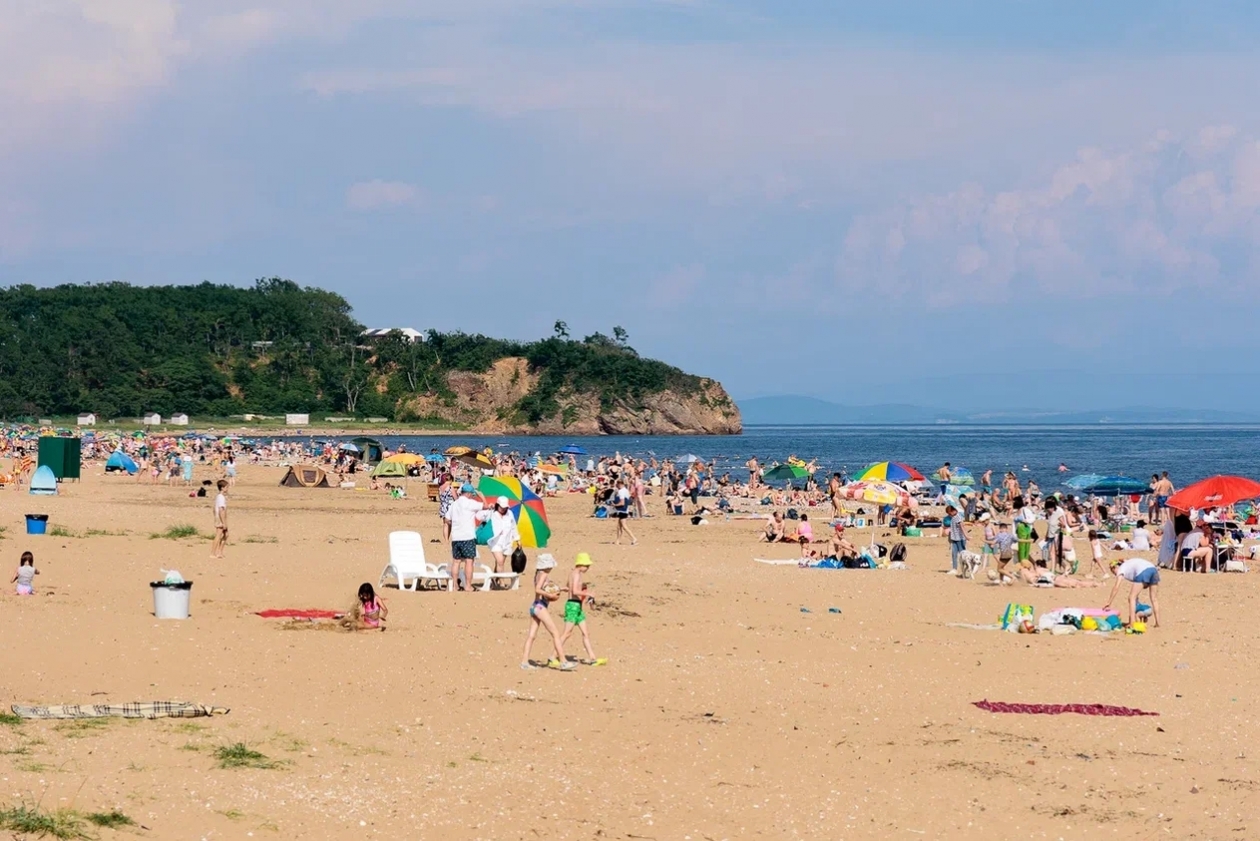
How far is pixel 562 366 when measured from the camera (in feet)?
446

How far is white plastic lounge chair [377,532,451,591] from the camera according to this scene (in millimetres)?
17234

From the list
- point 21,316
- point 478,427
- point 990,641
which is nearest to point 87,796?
point 990,641

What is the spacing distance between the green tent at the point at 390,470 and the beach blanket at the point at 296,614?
1258 inches

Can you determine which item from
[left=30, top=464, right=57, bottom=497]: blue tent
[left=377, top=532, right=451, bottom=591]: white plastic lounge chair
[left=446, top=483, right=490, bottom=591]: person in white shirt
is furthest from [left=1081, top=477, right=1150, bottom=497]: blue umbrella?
[left=30, top=464, right=57, bottom=497]: blue tent

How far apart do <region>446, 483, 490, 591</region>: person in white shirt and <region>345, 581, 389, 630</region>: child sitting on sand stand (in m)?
3.09

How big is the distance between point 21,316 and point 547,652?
480 feet

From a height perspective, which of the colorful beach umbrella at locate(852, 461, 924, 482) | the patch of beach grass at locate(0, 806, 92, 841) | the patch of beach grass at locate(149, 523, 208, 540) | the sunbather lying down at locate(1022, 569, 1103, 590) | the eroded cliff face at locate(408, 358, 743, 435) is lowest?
the sunbather lying down at locate(1022, 569, 1103, 590)

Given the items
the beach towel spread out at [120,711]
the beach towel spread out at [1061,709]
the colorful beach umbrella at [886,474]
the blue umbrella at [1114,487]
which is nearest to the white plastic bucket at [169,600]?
the beach towel spread out at [120,711]

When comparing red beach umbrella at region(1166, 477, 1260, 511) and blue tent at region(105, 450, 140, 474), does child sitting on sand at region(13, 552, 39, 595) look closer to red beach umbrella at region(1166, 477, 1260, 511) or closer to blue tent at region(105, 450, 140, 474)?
red beach umbrella at region(1166, 477, 1260, 511)

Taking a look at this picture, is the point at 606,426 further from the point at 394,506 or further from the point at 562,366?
the point at 394,506

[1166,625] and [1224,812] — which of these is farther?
[1166,625]

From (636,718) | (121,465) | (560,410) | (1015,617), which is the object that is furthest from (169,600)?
(560,410)

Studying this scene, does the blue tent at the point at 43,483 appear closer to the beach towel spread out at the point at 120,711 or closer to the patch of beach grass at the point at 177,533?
the patch of beach grass at the point at 177,533

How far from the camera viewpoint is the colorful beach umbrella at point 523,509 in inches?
788
